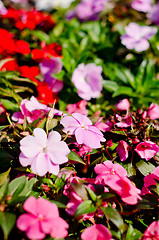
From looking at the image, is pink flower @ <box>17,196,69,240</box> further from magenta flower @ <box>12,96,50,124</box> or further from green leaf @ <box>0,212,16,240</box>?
magenta flower @ <box>12,96,50,124</box>

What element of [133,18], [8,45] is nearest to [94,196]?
[8,45]

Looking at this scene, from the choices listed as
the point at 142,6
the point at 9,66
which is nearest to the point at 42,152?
the point at 9,66

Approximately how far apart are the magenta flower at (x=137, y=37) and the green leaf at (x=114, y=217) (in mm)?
1366

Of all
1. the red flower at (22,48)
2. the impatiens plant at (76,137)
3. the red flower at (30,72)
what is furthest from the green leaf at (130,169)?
the red flower at (22,48)

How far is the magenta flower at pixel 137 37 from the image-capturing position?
1.98 m

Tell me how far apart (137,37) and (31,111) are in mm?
1215

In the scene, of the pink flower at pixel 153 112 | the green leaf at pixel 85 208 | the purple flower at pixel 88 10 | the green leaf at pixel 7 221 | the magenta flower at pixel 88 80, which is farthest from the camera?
the purple flower at pixel 88 10

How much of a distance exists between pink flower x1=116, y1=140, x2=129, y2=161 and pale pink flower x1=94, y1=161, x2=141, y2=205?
133 millimetres

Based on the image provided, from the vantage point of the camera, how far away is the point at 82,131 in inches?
45.3

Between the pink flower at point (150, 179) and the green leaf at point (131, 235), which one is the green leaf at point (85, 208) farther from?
the pink flower at point (150, 179)

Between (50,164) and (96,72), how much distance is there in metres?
0.91

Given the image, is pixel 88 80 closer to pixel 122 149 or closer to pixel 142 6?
pixel 122 149

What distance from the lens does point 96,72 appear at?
69.1 inches

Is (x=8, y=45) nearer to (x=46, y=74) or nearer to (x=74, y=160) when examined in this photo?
(x=46, y=74)
